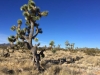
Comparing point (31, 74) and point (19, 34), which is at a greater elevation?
point (19, 34)

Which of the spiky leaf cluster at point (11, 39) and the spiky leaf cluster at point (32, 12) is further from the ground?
the spiky leaf cluster at point (32, 12)

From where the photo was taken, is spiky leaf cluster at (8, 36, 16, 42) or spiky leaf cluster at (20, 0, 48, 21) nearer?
spiky leaf cluster at (20, 0, 48, 21)

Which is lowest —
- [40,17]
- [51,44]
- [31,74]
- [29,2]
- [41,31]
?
[31,74]

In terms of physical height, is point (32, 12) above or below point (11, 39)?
above

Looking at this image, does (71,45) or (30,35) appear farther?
(71,45)

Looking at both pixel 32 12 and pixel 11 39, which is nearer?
pixel 32 12

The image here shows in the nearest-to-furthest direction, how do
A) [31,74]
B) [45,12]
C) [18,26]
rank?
[31,74] → [45,12] → [18,26]

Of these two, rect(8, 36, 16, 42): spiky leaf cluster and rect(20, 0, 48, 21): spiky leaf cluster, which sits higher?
rect(20, 0, 48, 21): spiky leaf cluster

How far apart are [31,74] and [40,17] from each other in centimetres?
452

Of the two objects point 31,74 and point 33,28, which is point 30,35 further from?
point 31,74

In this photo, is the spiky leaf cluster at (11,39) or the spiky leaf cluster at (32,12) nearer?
the spiky leaf cluster at (32,12)

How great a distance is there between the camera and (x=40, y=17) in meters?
13.8

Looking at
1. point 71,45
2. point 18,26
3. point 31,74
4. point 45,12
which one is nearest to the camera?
point 31,74

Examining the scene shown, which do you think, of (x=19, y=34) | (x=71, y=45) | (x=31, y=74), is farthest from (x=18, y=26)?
(x=71, y=45)
